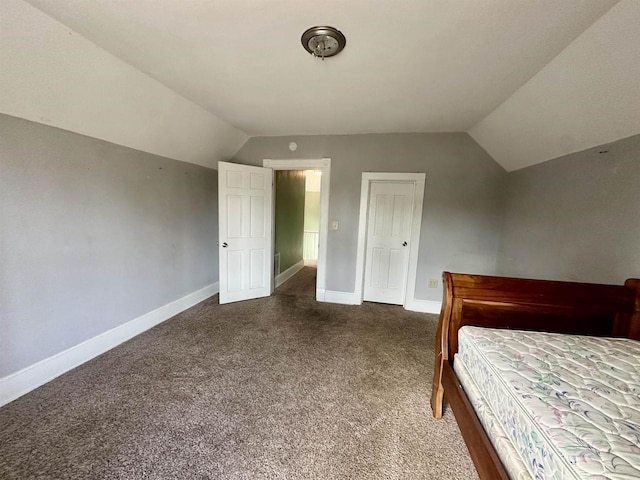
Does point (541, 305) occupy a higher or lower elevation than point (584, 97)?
lower

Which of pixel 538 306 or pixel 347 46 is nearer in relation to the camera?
pixel 538 306

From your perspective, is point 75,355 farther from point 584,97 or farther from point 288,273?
point 584,97

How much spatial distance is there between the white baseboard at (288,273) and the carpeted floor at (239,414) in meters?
1.80

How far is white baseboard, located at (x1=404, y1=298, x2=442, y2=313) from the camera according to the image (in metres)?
3.48

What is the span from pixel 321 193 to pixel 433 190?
1.51 m

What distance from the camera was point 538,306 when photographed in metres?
1.52

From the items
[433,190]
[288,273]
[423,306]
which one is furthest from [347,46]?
[288,273]

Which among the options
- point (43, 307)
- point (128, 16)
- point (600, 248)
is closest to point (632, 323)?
point (600, 248)

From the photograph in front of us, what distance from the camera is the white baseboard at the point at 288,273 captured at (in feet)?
14.8

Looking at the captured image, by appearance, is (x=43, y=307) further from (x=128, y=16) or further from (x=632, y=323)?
(x=632, y=323)

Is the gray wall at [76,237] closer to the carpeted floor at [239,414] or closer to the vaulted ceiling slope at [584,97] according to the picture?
the carpeted floor at [239,414]

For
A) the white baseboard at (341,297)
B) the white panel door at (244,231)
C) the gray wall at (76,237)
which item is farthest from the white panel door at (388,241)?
the gray wall at (76,237)

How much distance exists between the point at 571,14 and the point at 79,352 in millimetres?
4022

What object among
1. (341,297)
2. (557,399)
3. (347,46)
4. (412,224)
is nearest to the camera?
Answer: (557,399)
